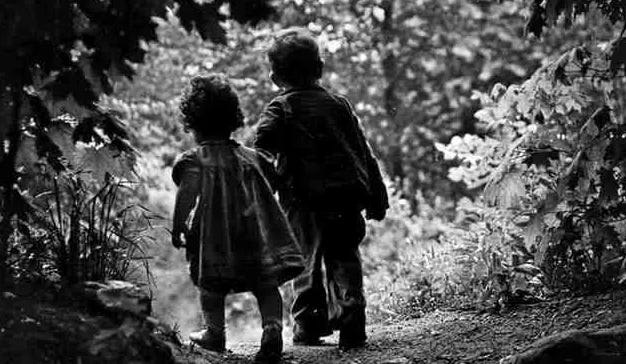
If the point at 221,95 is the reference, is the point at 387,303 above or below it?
below

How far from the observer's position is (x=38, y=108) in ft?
12.3

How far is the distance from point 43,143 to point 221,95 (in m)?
1.18

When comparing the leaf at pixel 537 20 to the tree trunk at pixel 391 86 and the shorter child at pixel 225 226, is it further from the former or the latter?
the tree trunk at pixel 391 86

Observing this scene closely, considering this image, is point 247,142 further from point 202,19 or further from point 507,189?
point 202,19

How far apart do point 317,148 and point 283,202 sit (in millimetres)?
406

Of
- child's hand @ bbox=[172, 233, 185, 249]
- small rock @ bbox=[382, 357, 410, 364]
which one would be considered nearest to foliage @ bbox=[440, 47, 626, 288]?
small rock @ bbox=[382, 357, 410, 364]

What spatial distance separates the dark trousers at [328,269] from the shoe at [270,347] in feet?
1.96

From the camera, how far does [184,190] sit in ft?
15.3

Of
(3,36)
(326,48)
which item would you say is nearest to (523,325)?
(3,36)

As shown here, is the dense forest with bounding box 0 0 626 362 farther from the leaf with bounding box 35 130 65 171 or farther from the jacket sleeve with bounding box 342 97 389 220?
the jacket sleeve with bounding box 342 97 389 220

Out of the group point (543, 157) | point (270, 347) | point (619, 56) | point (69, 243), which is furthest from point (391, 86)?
point (69, 243)

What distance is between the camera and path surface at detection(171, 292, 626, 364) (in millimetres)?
4746

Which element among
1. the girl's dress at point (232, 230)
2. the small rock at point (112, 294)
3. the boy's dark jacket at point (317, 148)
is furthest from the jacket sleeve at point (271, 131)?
the small rock at point (112, 294)

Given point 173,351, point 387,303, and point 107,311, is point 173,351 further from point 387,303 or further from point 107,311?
point 387,303
